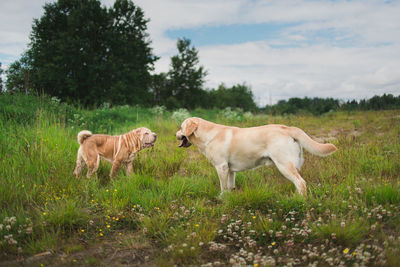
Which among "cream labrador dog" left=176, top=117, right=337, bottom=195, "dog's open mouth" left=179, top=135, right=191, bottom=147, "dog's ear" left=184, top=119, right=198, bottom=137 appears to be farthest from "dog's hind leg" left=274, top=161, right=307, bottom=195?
"dog's open mouth" left=179, top=135, right=191, bottom=147

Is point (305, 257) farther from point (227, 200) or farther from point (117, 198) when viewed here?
point (117, 198)

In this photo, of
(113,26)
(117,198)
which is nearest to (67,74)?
(113,26)

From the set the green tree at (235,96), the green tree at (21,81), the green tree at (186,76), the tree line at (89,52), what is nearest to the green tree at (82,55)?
the tree line at (89,52)

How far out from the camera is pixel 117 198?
4.34m

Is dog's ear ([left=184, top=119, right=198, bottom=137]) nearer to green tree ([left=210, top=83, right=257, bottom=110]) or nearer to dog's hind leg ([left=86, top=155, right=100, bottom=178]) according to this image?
dog's hind leg ([left=86, top=155, right=100, bottom=178])

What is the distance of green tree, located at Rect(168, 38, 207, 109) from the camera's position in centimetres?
4719

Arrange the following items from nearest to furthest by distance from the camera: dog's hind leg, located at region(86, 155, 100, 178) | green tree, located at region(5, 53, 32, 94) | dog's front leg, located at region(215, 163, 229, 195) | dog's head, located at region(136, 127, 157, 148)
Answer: dog's front leg, located at region(215, 163, 229, 195) → dog's hind leg, located at region(86, 155, 100, 178) → dog's head, located at region(136, 127, 157, 148) → green tree, located at region(5, 53, 32, 94)

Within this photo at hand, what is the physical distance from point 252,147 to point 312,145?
0.98m

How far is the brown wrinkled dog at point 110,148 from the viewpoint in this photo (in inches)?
224

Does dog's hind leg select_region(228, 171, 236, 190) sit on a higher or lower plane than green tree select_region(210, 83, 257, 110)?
lower

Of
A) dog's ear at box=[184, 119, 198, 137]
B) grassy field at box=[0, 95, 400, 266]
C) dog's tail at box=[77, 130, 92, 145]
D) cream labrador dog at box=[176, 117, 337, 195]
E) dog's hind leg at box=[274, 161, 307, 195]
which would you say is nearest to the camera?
grassy field at box=[0, 95, 400, 266]

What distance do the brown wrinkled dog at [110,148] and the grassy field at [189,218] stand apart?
1.13 ft

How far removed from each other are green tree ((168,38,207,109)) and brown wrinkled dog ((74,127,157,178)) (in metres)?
41.2

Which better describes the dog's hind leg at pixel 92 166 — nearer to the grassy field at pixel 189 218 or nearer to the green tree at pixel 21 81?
the grassy field at pixel 189 218
